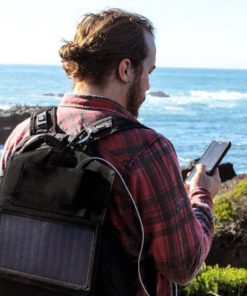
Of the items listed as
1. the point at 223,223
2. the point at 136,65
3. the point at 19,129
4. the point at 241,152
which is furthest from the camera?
the point at 241,152


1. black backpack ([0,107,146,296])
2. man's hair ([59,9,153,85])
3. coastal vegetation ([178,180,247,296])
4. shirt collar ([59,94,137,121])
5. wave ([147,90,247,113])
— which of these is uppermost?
man's hair ([59,9,153,85])

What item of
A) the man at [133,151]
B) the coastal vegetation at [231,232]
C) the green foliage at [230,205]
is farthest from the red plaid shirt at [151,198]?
the green foliage at [230,205]

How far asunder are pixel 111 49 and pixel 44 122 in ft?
1.20

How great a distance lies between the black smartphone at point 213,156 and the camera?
9.38 feet

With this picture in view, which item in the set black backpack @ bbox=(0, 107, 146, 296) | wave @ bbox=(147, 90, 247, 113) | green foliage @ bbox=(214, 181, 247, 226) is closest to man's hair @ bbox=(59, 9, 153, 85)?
black backpack @ bbox=(0, 107, 146, 296)

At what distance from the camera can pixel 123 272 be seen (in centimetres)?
239

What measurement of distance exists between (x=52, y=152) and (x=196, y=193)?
634mm

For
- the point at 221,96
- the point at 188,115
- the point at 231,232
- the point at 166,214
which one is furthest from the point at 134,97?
the point at 221,96

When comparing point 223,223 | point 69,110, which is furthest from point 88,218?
point 223,223

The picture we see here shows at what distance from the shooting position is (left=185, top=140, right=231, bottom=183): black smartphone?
2.86m

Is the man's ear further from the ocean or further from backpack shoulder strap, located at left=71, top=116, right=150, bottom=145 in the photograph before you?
the ocean

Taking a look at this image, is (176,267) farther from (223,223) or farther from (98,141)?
(223,223)

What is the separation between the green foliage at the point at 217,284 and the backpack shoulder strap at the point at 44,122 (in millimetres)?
2420

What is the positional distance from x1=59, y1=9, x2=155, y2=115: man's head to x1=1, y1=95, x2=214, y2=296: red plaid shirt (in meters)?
0.09
